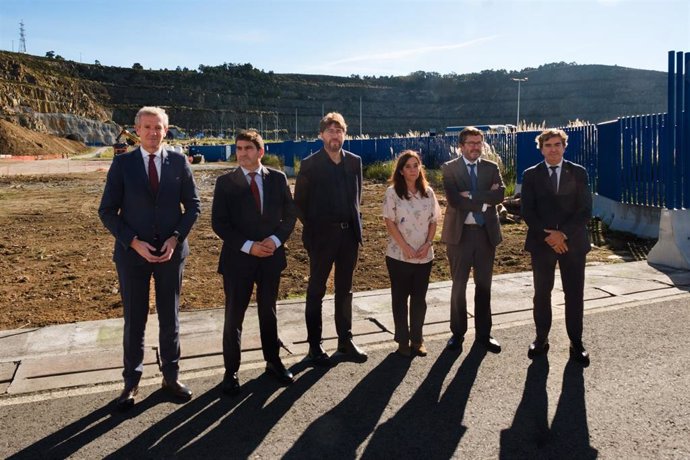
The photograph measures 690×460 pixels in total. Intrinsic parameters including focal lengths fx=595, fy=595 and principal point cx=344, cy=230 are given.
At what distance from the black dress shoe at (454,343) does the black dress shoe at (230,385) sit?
180 centimetres

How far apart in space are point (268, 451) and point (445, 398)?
1308 mm

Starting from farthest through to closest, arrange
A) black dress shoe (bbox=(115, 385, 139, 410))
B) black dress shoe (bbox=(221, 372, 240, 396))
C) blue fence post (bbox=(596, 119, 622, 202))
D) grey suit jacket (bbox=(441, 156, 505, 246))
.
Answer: blue fence post (bbox=(596, 119, 622, 202)) < grey suit jacket (bbox=(441, 156, 505, 246)) < black dress shoe (bbox=(221, 372, 240, 396)) < black dress shoe (bbox=(115, 385, 139, 410))

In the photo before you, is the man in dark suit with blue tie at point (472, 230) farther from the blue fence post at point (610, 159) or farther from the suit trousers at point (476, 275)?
the blue fence post at point (610, 159)

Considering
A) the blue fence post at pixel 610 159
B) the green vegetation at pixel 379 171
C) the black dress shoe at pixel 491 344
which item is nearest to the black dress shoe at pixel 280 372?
the black dress shoe at pixel 491 344

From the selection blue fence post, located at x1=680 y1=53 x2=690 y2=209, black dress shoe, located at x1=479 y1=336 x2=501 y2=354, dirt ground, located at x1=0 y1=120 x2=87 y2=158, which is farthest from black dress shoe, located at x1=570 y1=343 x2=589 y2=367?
dirt ground, located at x1=0 y1=120 x2=87 y2=158

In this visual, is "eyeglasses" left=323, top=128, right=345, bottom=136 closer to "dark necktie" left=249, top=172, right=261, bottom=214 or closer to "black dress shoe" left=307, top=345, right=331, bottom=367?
"dark necktie" left=249, top=172, right=261, bottom=214

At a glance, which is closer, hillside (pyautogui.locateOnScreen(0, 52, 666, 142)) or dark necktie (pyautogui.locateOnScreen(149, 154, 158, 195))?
dark necktie (pyautogui.locateOnScreen(149, 154, 158, 195))

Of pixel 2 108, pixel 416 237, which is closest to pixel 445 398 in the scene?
pixel 416 237

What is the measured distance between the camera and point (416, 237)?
4.90m

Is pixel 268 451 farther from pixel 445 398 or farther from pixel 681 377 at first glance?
pixel 681 377

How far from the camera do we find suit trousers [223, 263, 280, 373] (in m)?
4.27

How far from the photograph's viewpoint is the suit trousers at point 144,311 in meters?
4.02

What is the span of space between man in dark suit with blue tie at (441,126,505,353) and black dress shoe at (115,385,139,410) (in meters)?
2.50

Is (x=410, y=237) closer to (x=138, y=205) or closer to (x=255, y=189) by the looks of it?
(x=255, y=189)
